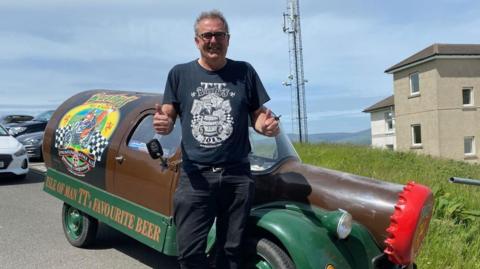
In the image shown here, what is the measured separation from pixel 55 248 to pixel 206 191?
3577 millimetres

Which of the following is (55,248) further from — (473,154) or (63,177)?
(473,154)

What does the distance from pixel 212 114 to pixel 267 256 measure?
1147 mm

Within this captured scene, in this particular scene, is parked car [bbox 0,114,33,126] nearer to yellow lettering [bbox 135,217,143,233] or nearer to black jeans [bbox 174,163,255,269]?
yellow lettering [bbox 135,217,143,233]

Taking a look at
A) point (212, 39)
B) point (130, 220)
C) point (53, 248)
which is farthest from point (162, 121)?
point (53, 248)

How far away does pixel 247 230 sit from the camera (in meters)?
3.98

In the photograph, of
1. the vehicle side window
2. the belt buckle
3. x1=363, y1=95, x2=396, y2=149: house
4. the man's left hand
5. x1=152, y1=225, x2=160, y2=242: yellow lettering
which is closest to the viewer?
the man's left hand

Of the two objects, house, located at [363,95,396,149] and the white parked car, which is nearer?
the white parked car

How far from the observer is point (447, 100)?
36594 mm

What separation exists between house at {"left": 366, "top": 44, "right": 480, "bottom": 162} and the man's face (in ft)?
115

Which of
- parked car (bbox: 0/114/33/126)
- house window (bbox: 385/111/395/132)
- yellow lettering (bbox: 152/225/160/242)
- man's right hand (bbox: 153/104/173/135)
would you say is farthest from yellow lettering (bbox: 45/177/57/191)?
house window (bbox: 385/111/395/132)

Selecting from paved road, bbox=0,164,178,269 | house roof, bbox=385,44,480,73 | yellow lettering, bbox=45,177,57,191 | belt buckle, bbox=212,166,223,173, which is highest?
house roof, bbox=385,44,480,73

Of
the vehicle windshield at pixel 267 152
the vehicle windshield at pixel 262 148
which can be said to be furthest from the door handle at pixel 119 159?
the vehicle windshield at pixel 267 152

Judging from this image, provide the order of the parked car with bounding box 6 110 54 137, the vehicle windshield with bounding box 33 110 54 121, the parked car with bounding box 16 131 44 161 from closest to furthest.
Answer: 1. the parked car with bounding box 16 131 44 161
2. the parked car with bounding box 6 110 54 137
3. the vehicle windshield with bounding box 33 110 54 121

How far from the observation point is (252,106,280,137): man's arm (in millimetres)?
3480
